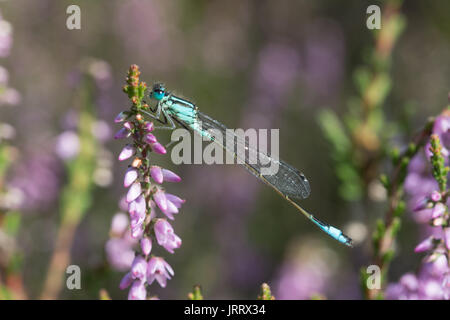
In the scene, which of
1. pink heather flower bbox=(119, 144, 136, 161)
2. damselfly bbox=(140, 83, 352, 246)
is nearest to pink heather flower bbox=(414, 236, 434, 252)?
damselfly bbox=(140, 83, 352, 246)

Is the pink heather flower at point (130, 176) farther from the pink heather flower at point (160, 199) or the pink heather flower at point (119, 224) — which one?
the pink heather flower at point (119, 224)

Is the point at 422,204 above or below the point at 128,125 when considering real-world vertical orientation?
below

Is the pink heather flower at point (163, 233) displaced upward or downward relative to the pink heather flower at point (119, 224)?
downward

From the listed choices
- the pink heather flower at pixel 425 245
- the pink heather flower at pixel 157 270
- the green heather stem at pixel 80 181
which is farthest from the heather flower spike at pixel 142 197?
the green heather stem at pixel 80 181

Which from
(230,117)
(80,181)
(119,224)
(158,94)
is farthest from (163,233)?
(230,117)

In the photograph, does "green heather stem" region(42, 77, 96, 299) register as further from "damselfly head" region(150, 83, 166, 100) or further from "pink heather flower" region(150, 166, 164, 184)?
"pink heather flower" region(150, 166, 164, 184)

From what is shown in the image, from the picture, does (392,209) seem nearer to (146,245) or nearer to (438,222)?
(438,222)
